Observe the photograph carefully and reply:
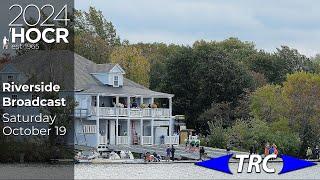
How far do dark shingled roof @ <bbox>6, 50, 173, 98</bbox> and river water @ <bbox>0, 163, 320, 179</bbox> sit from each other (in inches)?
601

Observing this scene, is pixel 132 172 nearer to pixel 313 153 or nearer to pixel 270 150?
pixel 270 150

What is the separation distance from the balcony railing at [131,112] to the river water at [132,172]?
13.3 metres

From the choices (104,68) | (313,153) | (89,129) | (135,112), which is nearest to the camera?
(313,153)

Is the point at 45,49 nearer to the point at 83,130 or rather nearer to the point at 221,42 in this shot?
the point at 83,130

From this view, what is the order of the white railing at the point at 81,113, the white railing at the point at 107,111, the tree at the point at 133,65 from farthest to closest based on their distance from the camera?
the tree at the point at 133,65, the white railing at the point at 107,111, the white railing at the point at 81,113

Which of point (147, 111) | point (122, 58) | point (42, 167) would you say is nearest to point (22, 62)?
point (147, 111)

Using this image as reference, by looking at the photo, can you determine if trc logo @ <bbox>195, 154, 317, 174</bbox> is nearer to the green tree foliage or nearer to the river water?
the river water

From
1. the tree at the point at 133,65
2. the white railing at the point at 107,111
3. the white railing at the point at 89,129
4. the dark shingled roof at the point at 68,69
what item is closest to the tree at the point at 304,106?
the dark shingled roof at the point at 68,69

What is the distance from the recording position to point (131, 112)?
73688 millimetres

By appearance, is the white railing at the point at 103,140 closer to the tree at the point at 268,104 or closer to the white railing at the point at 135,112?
the white railing at the point at 135,112

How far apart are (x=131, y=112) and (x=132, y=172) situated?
23.9 metres

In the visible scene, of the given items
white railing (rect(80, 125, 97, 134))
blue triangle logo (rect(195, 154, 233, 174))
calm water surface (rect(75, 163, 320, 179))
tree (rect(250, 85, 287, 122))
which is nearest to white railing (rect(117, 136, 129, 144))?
white railing (rect(80, 125, 97, 134))

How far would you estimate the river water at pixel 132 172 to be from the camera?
151 feet

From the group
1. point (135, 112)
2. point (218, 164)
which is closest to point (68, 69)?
point (135, 112)
